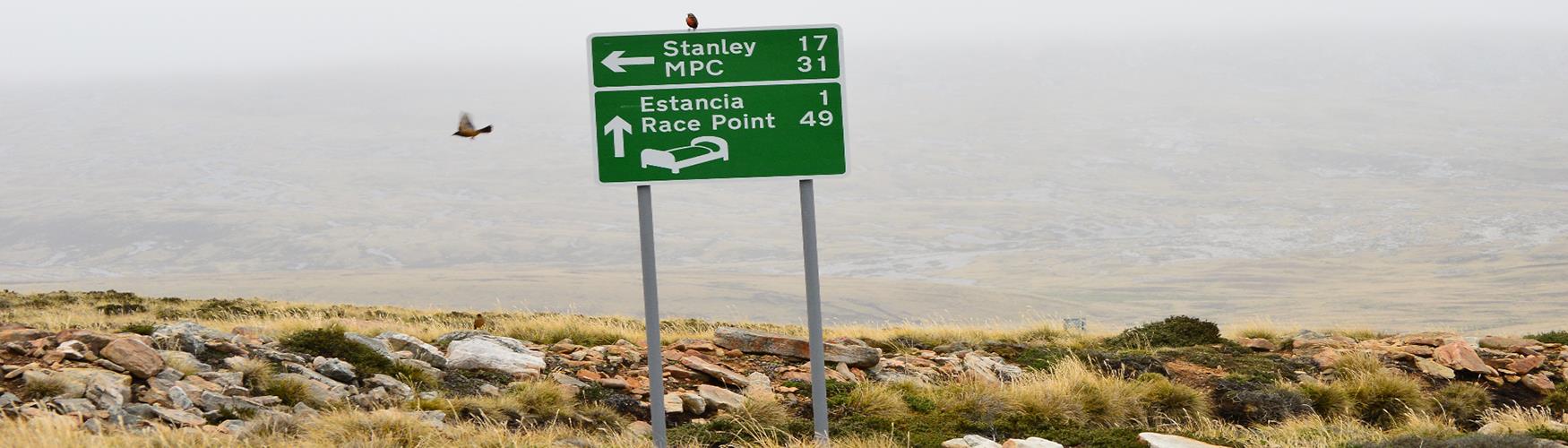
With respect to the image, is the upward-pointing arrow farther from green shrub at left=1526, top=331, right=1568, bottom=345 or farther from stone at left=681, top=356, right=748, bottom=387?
green shrub at left=1526, top=331, right=1568, bottom=345

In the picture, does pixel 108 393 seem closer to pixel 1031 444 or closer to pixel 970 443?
pixel 970 443

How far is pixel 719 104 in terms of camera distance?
7.74 meters

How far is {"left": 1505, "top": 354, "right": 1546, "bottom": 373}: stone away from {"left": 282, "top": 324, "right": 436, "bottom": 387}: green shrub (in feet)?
35.5

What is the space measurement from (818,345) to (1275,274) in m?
172

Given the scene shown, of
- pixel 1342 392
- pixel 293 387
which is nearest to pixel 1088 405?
pixel 1342 392

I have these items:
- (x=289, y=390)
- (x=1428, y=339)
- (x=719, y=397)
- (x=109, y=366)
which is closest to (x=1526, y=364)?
(x=1428, y=339)

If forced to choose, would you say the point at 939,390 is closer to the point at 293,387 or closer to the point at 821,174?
the point at 821,174

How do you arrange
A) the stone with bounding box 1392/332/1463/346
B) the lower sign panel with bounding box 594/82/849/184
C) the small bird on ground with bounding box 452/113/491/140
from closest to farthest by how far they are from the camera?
the lower sign panel with bounding box 594/82/849/184 → the small bird on ground with bounding box 452/113/491/140 → the stone with bounding box 1392/332/1463/346

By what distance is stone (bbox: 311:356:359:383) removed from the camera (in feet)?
36.7

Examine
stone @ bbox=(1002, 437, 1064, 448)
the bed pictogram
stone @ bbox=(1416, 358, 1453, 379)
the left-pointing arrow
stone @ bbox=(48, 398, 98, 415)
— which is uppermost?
the left-pointing arrow

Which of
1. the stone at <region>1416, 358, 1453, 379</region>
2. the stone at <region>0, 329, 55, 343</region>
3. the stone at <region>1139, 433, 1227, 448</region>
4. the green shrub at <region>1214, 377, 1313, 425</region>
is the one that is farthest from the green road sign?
the stone at <region>1416, 358, 1453, 379</region>

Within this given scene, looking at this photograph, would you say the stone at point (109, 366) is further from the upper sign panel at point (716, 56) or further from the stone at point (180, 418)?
the upper sign panel at point (716, 56)

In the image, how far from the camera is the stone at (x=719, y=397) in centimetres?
1073

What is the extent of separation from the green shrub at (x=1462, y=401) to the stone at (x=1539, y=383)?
26.7 inches
